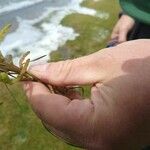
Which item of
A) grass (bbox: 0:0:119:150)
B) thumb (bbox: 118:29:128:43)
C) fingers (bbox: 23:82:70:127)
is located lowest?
grass (bbox: 0:0:119:150)

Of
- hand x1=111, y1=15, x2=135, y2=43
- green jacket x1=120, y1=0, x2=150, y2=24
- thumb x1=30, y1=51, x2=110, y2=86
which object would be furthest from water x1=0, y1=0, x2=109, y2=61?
thumb x1=30, y1=51, x2=110, y2=86

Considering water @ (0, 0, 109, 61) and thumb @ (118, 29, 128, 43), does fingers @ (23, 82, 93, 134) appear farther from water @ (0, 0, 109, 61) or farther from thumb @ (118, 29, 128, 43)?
water @ (0, 0, 109, 61)

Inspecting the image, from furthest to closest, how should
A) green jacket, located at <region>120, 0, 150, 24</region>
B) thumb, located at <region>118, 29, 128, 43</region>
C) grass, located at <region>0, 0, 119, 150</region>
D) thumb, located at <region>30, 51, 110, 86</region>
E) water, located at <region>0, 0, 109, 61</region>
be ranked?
water, located at <region>0, 0, 109, 61</region>, grass, located at <region>0, 0, 119, 150</region>, thumb, located at <region>118, 29, 128, 43</region>, green jacket, located at <region>120, 0, 150, 24</region>, thumb, located at <region>30, 51, 110, 86</region>

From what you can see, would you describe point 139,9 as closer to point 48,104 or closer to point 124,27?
point 48,104

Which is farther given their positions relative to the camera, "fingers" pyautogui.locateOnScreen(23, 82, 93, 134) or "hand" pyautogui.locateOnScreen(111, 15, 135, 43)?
"hand" pyautogui.locateOnScreen(111, 15, 135, 43)

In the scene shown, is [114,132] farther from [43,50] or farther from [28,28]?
[28,28]

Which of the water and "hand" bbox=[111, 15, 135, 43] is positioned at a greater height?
"hand" bbox=[111, 15, 135, 43]

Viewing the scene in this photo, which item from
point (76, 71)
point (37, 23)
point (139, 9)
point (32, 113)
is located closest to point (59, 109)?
point (76, 71)

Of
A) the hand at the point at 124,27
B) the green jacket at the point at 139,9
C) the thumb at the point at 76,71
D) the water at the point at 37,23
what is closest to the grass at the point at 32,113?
the water at the point at 37,23
